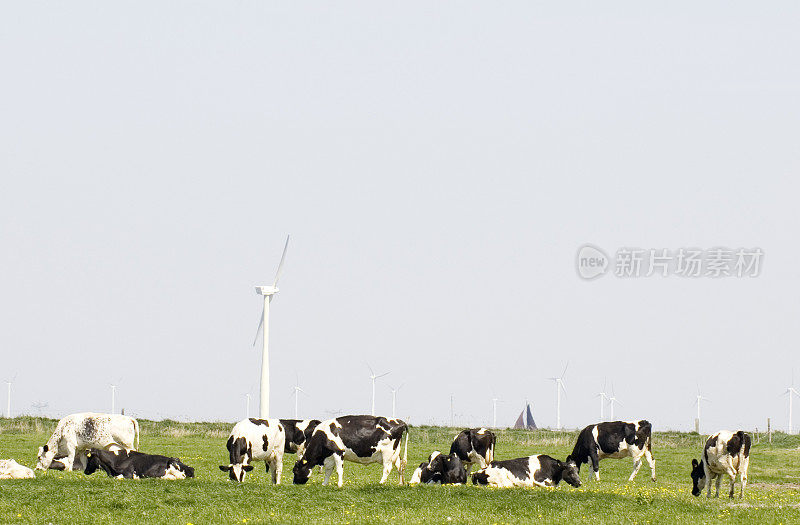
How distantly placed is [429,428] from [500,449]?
1086 centimetres

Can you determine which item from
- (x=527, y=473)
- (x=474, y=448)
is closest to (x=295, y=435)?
(x=474, y=448)

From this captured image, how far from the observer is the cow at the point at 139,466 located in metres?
30.2

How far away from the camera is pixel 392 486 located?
25.8 metres

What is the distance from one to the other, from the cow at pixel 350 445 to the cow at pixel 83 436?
8.60 meters

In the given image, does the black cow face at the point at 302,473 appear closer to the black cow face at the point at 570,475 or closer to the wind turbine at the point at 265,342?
the black cow face at the point at 570,475

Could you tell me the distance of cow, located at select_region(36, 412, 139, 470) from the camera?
35.4m

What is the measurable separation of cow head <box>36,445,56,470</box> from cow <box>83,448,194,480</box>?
4246 mm

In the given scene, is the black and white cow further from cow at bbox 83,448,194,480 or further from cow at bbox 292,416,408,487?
cow at bbox 83,448,194,480

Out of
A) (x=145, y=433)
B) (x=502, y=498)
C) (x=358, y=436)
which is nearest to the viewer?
(x=502, y=498)

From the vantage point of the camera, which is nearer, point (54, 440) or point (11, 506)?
point (11, 506)

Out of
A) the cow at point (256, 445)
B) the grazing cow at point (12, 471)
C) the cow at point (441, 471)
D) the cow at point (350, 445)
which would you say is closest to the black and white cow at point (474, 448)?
the cow at point (441, 471)

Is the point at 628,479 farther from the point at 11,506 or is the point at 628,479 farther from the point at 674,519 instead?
the point at 11,506

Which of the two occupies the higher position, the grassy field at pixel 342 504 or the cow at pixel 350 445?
the cow at pixel 350 445

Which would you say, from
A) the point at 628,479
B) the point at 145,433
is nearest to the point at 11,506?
the point at 628,479
